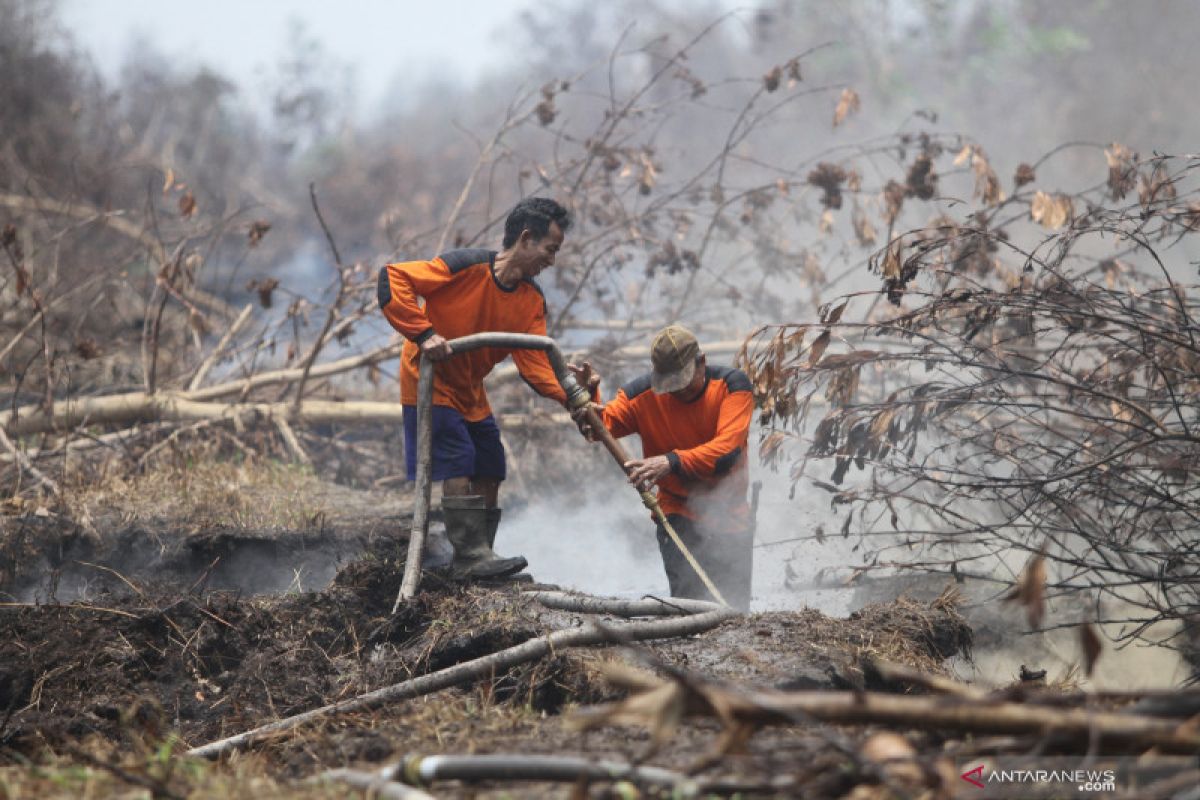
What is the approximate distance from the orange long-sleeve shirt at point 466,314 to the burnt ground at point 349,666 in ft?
3.22

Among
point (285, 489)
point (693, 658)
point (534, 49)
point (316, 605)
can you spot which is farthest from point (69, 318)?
point (534, 49)

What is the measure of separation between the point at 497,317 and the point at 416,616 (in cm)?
156

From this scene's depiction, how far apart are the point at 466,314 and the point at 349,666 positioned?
1.81 metres

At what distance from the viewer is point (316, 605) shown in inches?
207

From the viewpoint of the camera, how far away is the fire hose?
Result: 17.0 ft

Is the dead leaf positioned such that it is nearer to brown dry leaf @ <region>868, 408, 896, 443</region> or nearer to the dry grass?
brown dry leaf @ <region>868, 408, 896, 443</region>

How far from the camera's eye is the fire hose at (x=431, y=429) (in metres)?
5.17

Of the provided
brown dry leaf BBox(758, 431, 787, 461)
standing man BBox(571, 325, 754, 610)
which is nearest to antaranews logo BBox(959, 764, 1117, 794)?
standing man BBox(571, 325, 754, 610)

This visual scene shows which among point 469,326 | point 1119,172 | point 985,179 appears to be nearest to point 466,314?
point 469,326

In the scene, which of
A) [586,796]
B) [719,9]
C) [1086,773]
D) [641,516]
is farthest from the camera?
Answer: [719,9]

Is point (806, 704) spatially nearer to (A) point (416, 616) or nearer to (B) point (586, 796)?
(B) point (586, 796)

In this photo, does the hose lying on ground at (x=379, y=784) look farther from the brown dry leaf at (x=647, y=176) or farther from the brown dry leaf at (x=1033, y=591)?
the brown dry leaf at (x=647, y=176)

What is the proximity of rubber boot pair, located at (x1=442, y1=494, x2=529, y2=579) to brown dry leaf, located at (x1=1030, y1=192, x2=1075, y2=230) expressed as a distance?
3.92 meters

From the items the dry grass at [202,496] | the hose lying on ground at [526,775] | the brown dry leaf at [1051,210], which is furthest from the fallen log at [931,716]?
the dry grass at [202,496]
